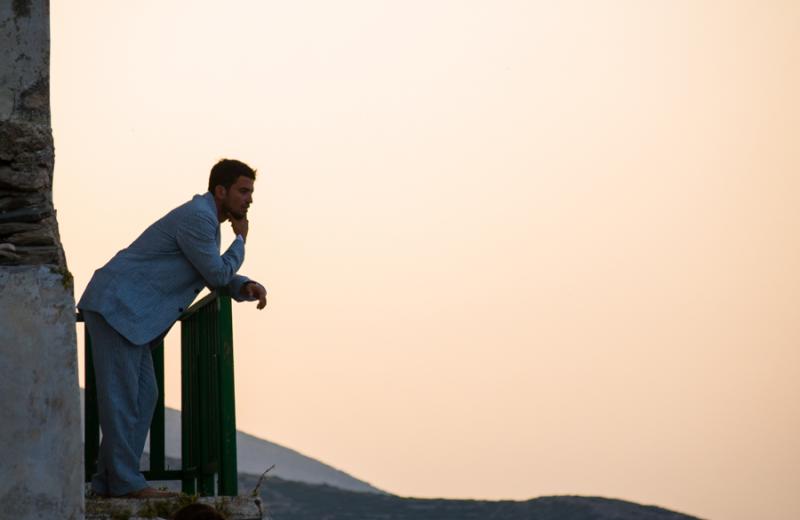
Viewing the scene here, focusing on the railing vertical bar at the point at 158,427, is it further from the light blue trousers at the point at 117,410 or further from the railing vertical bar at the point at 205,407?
the light blue trousers at the point at 117,410

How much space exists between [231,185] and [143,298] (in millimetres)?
749

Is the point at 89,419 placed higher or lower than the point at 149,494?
higher

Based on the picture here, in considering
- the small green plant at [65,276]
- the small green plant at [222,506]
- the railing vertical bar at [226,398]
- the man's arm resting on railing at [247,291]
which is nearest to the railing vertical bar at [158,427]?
the railing vertical bar at [226,398]

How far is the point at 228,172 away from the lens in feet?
28.8

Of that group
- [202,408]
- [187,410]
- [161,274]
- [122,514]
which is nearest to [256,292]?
[161,274]

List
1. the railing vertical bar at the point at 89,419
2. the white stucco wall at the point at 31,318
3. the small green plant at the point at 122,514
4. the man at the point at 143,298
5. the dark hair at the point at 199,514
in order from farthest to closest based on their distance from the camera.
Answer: the railing vertical bar at the point at 89,419 → the man at the point at 143,298 → the small green plant at the point at 122,514 → the white stucco wall at the point at 31,318 → the dark hair at the point at 199,514

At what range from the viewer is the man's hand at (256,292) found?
8.66 meters

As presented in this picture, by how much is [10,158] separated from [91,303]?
1416 millimetres

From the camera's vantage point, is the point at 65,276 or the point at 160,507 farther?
the point at 160,507

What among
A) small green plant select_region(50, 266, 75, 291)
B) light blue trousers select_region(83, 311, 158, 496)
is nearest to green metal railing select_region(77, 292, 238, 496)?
light blue trousers select_region(83, 311, 158, 496)

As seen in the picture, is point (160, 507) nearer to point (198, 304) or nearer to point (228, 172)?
point (198, 304)

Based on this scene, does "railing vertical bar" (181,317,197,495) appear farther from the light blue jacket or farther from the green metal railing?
the light blue jacket

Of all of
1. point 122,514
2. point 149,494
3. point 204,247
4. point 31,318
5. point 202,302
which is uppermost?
point 204,247

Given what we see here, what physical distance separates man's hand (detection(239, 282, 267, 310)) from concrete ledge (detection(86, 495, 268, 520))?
3.39 ft
